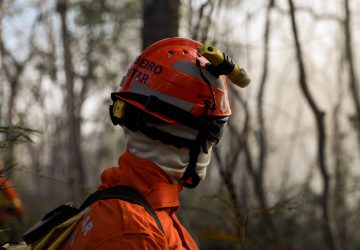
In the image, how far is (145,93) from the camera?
2.19 m

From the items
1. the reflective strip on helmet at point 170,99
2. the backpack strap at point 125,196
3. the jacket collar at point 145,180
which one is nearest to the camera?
the backpack strap at point 125,196

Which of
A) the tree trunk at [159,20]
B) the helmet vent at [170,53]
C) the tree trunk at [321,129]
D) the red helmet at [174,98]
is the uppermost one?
the tree trunk at [159,20]

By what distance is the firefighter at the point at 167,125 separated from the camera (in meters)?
2.06

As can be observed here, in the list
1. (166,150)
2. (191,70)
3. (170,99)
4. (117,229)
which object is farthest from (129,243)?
(191,70)

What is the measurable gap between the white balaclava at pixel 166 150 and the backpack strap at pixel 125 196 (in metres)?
0.18

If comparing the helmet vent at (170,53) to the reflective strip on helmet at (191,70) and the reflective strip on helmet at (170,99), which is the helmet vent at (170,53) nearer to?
the reflective strip on helmet at (191,70)

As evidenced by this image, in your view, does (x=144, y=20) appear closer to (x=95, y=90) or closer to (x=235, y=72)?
(x=235, y=72)

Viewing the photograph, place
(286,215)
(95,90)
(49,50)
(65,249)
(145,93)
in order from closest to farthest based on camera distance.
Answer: (65,249)
(145,93)
(286,215)
(49,50)
(95,90)

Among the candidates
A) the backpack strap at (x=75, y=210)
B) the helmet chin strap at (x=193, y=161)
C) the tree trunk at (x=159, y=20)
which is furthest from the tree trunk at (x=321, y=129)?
the backpack strap at (x=75, y=210)

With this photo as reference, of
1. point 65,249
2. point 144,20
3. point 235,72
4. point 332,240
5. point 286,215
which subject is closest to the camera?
point 65,249

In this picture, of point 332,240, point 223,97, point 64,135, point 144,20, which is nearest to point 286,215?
point 332,240

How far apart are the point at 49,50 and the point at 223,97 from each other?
15.9 metres

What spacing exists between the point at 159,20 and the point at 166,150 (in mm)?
2234

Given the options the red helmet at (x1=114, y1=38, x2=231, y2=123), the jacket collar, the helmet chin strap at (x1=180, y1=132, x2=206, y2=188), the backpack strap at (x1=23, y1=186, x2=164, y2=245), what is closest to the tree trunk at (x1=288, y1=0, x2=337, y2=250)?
the red helmet at (x1=114, y1=38, x2=231, y2=123)
